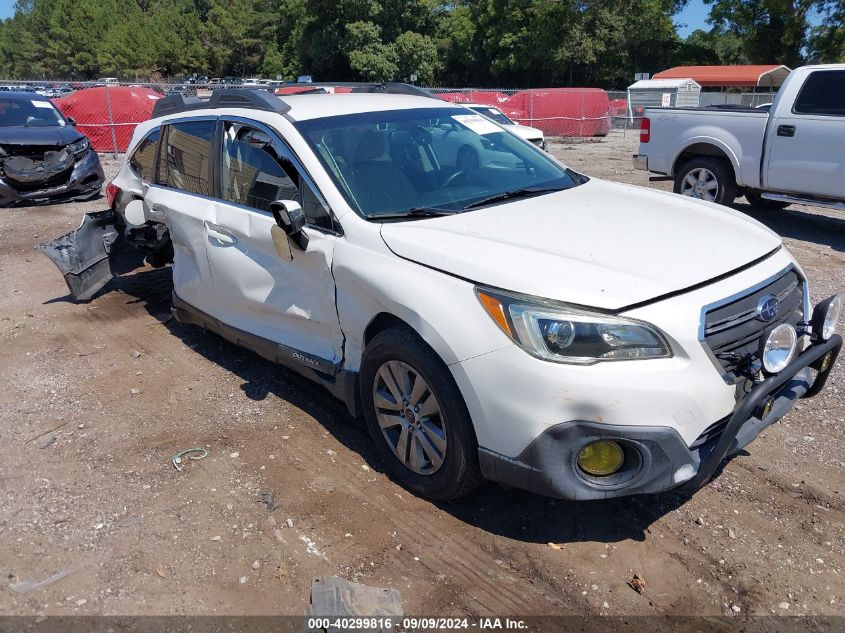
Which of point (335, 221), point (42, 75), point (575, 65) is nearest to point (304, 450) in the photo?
point (335, 221)

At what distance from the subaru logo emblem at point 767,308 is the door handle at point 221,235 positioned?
112 inches

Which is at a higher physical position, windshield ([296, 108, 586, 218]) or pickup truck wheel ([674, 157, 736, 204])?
windshield ([296, 108, 586, 218])

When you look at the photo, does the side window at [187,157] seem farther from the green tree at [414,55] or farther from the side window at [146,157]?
the green tree at [414,55]

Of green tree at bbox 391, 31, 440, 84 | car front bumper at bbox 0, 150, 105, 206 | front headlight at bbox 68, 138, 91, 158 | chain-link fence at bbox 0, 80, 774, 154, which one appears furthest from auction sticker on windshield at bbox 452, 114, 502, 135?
green tree at bbox 391, 31, 440, 84

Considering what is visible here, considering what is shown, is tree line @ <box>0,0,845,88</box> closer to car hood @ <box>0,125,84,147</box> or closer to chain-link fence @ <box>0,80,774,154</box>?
chain-link fence @ <box>0,80,774,154</box>

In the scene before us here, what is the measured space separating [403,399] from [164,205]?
268 centimetres

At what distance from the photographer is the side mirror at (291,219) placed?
353 cm

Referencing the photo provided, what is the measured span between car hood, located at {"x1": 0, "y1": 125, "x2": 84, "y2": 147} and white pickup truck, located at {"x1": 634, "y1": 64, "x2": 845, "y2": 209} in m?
8.88

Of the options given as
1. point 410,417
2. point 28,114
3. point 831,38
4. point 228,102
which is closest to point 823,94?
point 228,102

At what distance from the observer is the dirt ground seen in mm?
2818

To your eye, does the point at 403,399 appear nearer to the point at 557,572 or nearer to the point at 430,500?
the point at 430,500

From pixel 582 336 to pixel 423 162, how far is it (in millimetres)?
1689

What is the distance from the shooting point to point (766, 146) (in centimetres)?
836

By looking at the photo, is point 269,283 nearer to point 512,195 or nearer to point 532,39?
point 512,195
